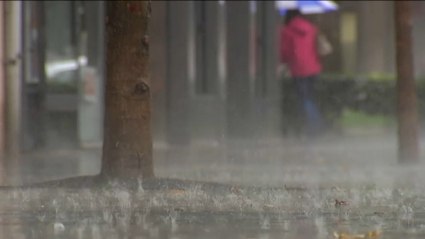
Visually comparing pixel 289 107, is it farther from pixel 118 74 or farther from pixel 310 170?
pixel 118 74

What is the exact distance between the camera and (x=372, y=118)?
1647 cm

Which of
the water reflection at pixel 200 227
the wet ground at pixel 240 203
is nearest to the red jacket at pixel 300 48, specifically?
the wet ground at pixel 240 203

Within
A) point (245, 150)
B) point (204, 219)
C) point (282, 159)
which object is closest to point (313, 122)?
point (245, 150)

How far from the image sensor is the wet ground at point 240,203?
6.72m

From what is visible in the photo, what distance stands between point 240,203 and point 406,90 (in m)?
3.21

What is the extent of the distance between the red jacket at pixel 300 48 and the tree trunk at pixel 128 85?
17.8 ft

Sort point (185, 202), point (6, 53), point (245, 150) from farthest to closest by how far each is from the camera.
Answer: point (245, 150) < point (6, 53) < point (185, 202)

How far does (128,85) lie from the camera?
28.3 ft

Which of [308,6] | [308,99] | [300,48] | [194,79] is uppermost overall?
[308,6]

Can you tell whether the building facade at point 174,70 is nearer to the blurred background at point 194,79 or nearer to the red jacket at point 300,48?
the blurred background at point 194,79

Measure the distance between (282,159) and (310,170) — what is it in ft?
4.14

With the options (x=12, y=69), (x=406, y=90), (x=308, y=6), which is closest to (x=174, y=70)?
(x=308, y=6)

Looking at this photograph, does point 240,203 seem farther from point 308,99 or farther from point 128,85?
point 308,99

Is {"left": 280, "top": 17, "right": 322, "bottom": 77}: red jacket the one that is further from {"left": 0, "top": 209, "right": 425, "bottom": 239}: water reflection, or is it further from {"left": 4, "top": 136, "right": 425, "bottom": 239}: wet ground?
{"left": 0, "top": 209, "right": 425, "bottom": 239}: water reflection
